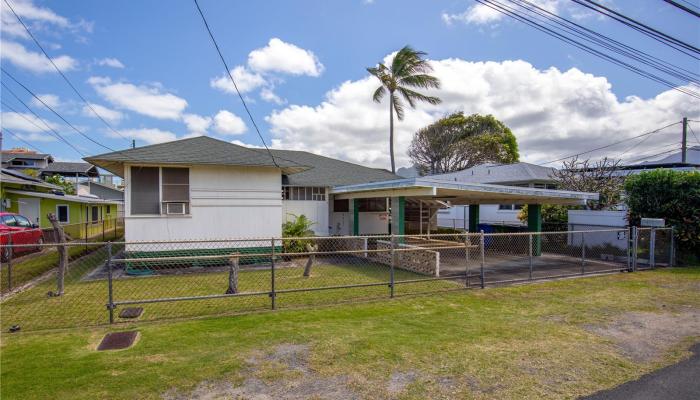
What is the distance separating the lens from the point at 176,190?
1229 centimetres

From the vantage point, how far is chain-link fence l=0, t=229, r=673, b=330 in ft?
22.7

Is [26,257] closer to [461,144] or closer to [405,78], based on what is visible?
[405,78]

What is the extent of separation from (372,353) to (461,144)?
3993 cm

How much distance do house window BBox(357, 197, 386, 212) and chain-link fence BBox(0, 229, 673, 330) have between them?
2065mm

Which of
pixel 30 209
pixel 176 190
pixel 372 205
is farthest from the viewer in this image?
pixel 372 205

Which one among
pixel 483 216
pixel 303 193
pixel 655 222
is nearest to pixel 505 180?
pixel 483 216

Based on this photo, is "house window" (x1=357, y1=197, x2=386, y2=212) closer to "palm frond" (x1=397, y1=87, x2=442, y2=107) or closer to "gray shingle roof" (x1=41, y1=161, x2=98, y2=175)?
"palm frond" (x1=397, y1=87, x2=442, y2=107)

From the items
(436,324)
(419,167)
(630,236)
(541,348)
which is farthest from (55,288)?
(419,167)

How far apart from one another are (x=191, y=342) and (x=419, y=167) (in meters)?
42.9

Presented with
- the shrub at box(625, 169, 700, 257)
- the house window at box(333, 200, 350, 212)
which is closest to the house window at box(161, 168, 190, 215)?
the house window at box(333, 200, 350, 212)

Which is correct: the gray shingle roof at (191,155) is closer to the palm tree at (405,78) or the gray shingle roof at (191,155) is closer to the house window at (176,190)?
the house window at (176,190)

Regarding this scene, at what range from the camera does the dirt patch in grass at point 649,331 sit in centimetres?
519

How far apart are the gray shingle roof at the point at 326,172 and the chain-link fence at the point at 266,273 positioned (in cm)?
315

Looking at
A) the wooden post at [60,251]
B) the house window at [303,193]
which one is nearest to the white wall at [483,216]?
the house window at [303,193]
